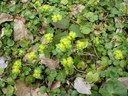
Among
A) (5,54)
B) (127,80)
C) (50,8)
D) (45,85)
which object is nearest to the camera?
(127,80)

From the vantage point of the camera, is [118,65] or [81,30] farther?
[81,30]

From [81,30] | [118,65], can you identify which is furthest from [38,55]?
[118,65]

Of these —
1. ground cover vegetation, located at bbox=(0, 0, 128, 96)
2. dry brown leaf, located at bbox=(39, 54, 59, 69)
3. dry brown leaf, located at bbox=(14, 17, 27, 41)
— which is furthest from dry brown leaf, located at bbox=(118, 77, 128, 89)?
dry brown leaf, located at bbox=(14, 17, 27, 41)

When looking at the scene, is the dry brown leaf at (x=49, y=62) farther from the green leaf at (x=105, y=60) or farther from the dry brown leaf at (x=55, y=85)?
the green leaf at (x=105, y=60)

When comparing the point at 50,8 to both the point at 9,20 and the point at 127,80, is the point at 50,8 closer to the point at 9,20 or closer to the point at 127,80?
the point at 9,20

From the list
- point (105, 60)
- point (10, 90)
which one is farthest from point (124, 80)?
point (10, 90)

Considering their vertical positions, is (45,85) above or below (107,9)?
below

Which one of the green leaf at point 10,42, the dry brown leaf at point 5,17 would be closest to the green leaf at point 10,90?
the green leaf at point 10,42

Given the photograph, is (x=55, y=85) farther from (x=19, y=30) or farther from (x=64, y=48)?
(x=19, y=30)
